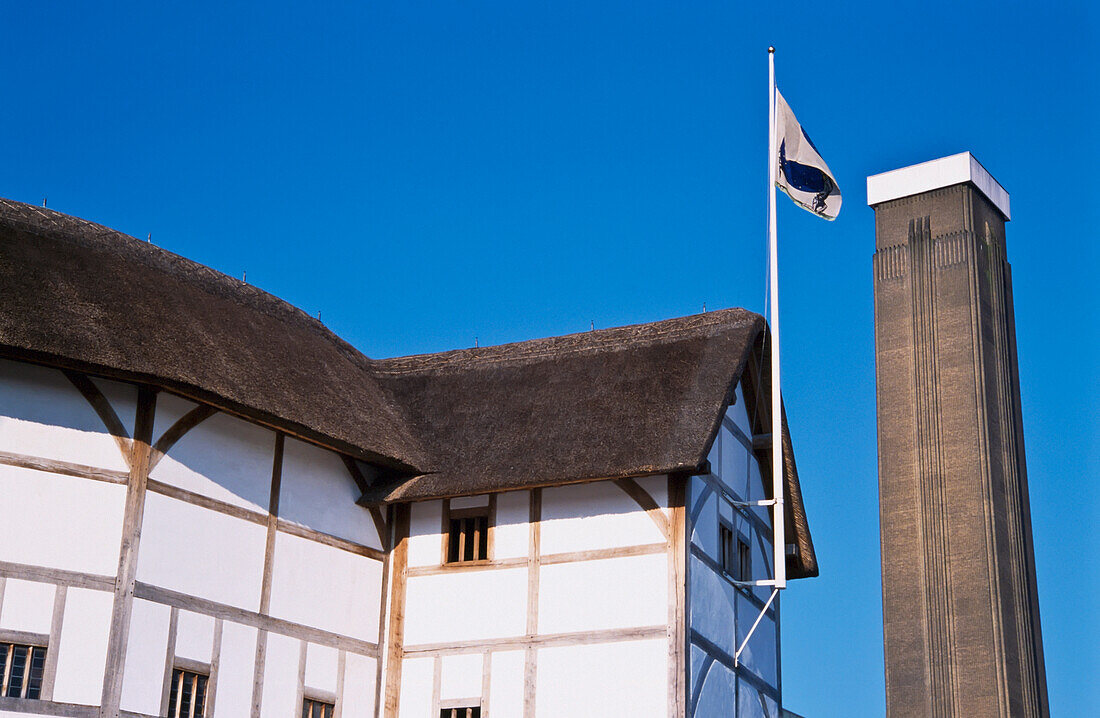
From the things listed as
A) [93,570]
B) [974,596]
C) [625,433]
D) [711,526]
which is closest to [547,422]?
[625,433]

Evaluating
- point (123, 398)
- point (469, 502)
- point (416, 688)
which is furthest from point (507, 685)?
point (123, 398)

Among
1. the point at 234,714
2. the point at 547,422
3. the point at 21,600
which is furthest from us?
the point at 547,422

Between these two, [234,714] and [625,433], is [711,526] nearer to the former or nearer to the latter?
[625,433]

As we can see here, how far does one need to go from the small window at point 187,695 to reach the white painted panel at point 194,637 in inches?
8.4

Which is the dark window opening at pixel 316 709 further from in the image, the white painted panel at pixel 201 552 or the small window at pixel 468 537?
the small window at pixel 468 537

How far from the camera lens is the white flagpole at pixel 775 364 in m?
18.2

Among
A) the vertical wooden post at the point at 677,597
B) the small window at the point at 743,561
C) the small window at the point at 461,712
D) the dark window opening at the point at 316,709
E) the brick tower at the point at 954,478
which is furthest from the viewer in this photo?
the brick tower at the point at 954,478

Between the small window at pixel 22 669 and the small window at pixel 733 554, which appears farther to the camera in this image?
the small window at pixel 733 554

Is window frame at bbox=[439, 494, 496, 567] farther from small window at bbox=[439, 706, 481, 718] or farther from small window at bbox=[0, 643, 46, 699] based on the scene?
small window at bbox=[0, 643, 46, 699]

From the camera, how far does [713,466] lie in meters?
19.5

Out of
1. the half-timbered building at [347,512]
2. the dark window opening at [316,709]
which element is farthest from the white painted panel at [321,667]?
the dark window opening at [316,709]

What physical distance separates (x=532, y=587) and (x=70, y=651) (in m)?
6.10

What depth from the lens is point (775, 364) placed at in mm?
18922

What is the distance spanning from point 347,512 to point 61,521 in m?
4.53
